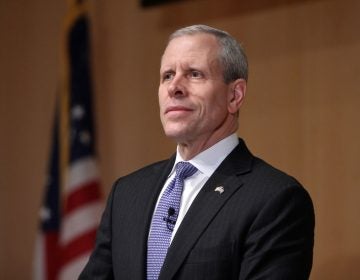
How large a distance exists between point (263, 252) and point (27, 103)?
3.47 metres

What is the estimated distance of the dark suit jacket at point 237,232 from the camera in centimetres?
184

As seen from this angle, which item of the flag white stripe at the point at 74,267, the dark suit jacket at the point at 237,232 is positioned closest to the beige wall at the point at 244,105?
the flag white stripe at the point at 74,267

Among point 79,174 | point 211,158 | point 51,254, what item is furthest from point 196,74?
point 51,254

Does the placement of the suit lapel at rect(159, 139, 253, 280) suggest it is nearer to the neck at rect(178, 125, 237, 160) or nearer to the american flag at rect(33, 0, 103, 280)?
the neck at rect(178, 125, 237, 160)

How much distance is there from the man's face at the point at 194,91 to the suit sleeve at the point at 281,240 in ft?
1.19

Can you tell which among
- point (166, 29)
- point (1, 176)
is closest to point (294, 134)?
point (166, 29)

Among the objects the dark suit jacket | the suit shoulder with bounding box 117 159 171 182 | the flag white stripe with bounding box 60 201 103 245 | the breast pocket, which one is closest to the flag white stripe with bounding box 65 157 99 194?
the flag white stripe with bounding box 60 201 103 245

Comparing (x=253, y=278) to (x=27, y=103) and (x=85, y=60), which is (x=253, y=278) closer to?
(x=85, y=60)

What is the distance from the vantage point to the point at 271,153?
3.79 meters

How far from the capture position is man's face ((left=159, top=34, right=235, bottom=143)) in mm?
2105

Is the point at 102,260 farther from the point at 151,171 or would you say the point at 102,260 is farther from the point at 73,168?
the point at 73,168

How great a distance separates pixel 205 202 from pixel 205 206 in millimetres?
15

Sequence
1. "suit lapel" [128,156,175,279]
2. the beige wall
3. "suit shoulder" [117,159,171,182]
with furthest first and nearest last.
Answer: the beige wall < "suit shoulder" [117,159,171,182] < "suit lapel" [128,156,175,279]

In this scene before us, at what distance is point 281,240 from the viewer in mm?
1842
